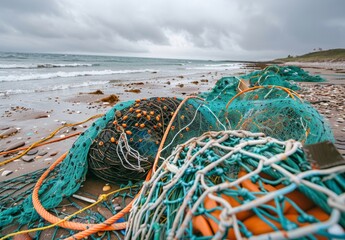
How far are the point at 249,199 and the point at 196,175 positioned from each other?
0.30 m

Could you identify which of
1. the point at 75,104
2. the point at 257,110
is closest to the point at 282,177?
the point at 257,110

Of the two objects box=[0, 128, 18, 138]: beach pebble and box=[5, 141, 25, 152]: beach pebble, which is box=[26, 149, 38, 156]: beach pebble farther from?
box=[0, 128, 18, 138]: beach pebble

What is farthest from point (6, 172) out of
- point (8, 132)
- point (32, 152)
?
point (8, 132)

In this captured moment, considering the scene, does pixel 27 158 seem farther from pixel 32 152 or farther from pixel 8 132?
pixel 8 132

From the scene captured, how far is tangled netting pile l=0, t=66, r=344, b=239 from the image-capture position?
2.86 feet

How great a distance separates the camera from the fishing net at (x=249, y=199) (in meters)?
0.82

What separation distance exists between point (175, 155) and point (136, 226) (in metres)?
0.54

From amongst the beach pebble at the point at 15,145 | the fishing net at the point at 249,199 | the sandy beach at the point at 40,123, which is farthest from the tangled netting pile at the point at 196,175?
the beach pebble at the point at 15,145

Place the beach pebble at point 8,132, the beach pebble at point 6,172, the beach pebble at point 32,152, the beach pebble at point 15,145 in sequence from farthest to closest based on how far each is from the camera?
the beach pebble at point 8,132 < the beach pebble at point 15,145 < the beach pebble at point 32,152 < the beach pebble at point 6,172

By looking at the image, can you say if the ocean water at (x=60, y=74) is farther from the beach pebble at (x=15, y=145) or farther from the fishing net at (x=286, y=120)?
the fishing net at (x=286, y=120)

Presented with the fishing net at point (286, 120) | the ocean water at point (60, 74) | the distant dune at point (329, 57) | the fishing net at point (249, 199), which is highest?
the fishing net at point (249, 199)

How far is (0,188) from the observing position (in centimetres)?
270

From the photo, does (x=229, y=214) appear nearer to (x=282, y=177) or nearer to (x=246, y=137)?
(x=282, y=177)

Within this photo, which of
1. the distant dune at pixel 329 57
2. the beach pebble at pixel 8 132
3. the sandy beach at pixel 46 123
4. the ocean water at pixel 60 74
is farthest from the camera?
the distant dune at pixel 329 57
